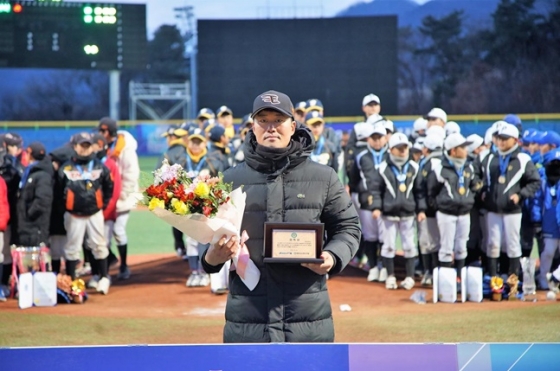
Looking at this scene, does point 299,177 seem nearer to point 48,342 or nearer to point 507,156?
point 48,342

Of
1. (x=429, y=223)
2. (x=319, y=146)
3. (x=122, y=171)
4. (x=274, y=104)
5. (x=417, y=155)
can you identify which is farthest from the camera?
(x=319, y=146)

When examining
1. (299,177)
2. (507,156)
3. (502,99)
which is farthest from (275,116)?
(502,99)

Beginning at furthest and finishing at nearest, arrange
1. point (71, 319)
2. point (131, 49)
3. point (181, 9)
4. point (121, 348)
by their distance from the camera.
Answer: point (181, 9) < point (131, 49) < point (71, 319) < point (121, 348)

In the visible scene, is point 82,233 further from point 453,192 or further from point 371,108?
point 371,108

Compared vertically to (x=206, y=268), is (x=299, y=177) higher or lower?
higher

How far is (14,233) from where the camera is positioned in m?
10.7

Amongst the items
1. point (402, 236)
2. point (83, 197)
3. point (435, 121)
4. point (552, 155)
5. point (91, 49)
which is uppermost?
point (91, 49)

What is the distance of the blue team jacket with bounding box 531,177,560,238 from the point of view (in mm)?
10414

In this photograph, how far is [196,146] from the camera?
448 inches

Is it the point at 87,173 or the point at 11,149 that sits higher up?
the point at 11,149

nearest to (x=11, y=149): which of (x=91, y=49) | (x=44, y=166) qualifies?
(x=44, y=166)

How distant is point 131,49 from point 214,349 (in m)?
17.5

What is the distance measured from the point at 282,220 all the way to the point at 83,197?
6517 mm

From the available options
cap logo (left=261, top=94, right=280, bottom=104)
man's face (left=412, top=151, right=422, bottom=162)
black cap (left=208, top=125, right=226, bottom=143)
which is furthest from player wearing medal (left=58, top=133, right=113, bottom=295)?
cap logo (left=261, top=94, right=280, bottom=104)
